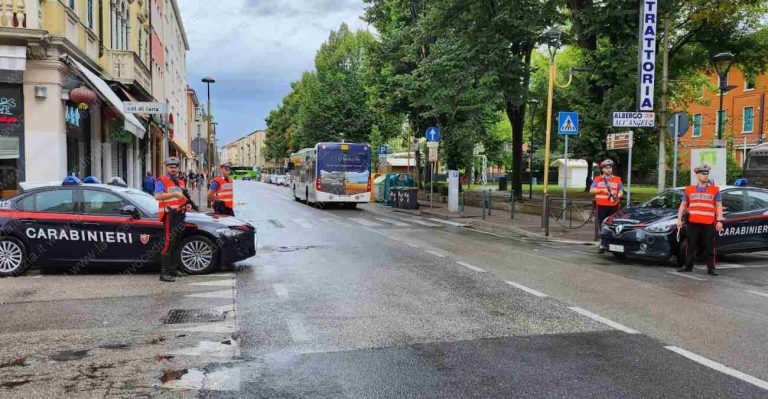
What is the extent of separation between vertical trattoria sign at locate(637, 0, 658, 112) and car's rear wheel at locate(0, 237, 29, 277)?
15.3 m

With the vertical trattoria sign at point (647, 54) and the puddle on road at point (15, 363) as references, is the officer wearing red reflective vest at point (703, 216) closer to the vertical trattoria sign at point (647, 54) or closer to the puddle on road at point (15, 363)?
the vertical trattoria sign at point (647, 54)

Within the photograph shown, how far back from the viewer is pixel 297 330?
19.8ft

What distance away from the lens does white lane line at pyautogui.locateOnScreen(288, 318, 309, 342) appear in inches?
226

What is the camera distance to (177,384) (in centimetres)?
447

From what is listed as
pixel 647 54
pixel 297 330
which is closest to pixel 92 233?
pixel 297 330

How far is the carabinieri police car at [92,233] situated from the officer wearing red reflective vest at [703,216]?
759cm

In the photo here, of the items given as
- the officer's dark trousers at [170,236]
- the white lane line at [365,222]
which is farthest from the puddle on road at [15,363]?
the white lane line at [365,222]

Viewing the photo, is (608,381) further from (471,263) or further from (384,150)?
(384,150)

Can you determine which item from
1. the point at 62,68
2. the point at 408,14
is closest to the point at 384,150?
the point at 408,14

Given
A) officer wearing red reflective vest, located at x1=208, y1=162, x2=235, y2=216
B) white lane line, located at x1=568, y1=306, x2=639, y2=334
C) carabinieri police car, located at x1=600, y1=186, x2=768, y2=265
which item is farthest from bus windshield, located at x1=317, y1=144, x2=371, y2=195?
white lane line, located at x1=568, y1=306, x2=639, y2=334

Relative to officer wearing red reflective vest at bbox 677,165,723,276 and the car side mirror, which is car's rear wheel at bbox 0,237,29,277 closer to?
the car side mirror

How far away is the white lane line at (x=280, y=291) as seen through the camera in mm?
7812

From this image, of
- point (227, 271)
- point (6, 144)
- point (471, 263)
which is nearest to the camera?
point (227, 271)

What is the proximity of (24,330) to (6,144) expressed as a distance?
33.3 ft
